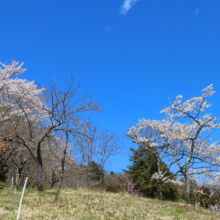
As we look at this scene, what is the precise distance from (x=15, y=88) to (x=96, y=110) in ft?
34.6

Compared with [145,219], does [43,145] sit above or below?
above

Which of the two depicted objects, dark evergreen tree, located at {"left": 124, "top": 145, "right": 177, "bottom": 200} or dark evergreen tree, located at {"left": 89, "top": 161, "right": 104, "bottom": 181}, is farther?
dark evergreen tree, located at {"left": 124, "top": 145, "right": 177, "bottom": 200}

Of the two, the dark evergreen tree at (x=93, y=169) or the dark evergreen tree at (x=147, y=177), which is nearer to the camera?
the dark evergreen tree at (x=93, y=169)

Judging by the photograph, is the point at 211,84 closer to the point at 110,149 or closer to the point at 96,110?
the point at 96,110

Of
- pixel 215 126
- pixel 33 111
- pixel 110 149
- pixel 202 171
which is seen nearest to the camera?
pixel 215 126

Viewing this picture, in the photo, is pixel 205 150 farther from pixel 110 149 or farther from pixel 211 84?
pixel 110 149

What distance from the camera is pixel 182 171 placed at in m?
16.2

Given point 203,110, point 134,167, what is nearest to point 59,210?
point 203,110

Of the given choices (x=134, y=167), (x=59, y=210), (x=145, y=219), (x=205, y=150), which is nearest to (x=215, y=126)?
(x=205, y=150)

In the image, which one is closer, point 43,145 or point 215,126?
point 215,126

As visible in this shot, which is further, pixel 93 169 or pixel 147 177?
pixel 147 177

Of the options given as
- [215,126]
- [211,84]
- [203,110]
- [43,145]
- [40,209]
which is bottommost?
[40,209]

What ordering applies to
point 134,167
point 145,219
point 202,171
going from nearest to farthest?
point 145,219 < point 202,171 < point 134,167

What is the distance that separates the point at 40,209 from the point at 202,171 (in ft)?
43.4
